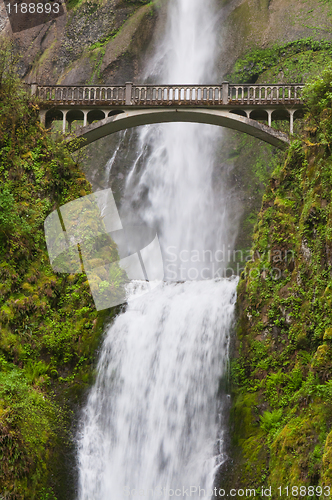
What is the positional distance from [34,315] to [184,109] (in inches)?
337

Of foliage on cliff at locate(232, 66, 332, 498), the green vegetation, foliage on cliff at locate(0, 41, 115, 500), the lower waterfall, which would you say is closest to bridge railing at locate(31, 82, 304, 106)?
foliage on cliff at locate(0, 41, 115, 500)

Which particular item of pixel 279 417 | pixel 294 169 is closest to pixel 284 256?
pixel 294 169

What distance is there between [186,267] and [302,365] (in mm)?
11336

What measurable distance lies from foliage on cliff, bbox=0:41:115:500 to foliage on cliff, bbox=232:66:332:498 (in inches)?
153

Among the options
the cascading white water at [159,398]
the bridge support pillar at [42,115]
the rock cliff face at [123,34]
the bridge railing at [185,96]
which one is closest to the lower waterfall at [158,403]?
the cascading white water at [159,398]

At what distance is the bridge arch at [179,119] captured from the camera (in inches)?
595

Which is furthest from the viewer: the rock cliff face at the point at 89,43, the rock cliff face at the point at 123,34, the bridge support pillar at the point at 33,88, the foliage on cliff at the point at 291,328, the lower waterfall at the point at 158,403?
the rock cliff face at the point at 89,43

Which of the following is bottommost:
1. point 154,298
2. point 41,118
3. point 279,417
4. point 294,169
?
point 279,417

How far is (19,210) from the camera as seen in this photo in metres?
13.1

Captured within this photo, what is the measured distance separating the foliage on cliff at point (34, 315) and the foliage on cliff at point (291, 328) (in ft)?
12.8

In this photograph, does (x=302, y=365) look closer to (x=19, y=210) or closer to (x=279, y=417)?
(x=279, y=417)

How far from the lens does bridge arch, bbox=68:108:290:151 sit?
15.1 meters

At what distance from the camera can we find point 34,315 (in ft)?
38.8

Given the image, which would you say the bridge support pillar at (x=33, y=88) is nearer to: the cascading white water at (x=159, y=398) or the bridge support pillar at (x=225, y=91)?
the bridge support pillar at (x=225, y=91)
